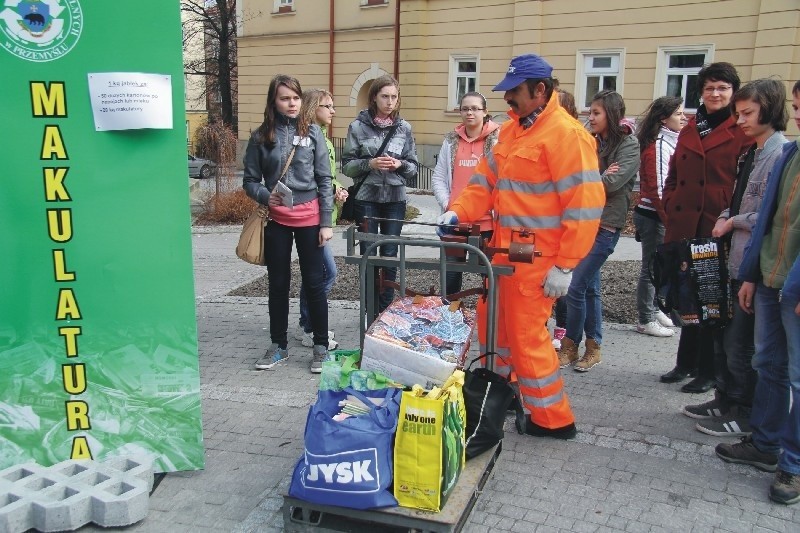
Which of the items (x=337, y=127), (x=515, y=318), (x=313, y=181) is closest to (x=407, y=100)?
(x=337, y=127)

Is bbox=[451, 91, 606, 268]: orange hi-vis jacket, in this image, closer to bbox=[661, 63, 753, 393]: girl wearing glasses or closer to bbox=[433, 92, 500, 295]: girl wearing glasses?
bbox=[661, 63, 753, 393]: girl wearing glasses

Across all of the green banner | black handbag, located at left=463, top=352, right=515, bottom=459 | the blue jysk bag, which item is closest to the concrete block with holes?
the green banner

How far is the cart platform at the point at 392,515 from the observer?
9.47 ft

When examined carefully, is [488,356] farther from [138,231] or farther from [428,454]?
[138,231]

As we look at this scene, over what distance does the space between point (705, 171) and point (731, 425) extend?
1555mm

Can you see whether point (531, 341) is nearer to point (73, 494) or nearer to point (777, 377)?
point (777, 377)

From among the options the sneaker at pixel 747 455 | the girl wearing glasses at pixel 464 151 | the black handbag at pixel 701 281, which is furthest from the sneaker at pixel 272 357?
the sneaker at pixel 747 455

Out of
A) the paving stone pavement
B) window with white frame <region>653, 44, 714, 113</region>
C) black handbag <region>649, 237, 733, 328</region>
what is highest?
window with white frame <region>653, 44, 714, 113</region>

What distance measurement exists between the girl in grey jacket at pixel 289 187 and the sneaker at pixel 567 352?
5.77ft

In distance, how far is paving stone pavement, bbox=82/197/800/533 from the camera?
3264 millimetres

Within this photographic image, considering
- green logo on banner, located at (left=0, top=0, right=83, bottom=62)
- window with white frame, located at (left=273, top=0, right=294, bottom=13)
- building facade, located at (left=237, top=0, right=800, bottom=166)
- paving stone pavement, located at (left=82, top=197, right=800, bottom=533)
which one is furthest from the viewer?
window with white frame, located at (left=273, top=0, right=294, bottom=13)

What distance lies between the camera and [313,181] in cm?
511

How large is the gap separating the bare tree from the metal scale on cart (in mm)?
25787

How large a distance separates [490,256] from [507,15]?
60.5 feet
